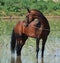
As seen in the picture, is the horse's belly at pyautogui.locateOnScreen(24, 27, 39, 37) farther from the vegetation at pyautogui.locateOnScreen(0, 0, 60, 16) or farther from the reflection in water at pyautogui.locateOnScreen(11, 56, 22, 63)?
the vegetation at pyautogui.locateOnScreen(0, 0, 60, 16)

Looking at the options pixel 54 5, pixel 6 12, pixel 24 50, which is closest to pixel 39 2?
pixel 54 5

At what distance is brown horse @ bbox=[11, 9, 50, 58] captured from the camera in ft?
41.5

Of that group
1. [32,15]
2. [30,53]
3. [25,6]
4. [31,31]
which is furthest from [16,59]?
[25,6]

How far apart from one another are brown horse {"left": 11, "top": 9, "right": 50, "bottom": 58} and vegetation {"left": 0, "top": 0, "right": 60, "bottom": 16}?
668 inches

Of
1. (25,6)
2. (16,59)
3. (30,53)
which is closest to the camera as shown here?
(16,59)

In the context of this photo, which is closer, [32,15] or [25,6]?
[32,15]

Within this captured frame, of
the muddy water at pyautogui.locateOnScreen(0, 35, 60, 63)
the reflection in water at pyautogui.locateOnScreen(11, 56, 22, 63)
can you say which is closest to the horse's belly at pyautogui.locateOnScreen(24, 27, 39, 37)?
the muddy water at pyautogui.locateOnScreen(0, 35, 60, 63)

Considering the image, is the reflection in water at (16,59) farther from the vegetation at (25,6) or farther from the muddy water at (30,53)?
the vegetation at (25,6)

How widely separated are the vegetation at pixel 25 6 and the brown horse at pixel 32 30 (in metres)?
17.0

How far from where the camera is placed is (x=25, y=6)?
105 ft

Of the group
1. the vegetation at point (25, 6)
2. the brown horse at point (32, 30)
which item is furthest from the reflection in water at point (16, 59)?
the vegetation at point (25, 6)

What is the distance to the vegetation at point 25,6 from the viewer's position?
31.1 meters

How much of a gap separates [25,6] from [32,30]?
752 inches

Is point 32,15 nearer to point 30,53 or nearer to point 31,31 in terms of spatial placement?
point 31,31
